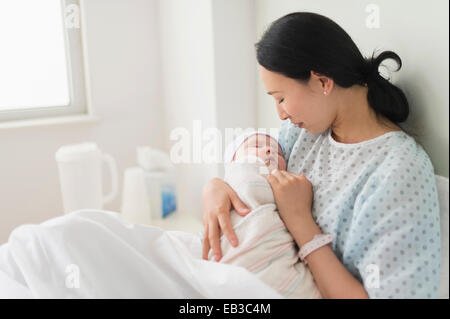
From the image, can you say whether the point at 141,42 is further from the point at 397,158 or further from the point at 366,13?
the point at 397,158

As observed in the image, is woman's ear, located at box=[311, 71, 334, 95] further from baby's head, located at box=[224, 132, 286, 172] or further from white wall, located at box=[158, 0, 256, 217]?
white wall, located at box=[158, 0, 256, 217]

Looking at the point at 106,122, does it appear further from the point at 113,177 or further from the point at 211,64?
the point at 211,64

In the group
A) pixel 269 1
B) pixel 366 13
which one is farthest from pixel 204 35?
pixel 366 13

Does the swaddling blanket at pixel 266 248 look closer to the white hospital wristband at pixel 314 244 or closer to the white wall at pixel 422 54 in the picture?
the white hospital wristband at pixel 314 244

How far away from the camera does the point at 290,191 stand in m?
0.89

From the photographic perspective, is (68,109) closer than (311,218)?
No

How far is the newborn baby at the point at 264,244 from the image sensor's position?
0.81 meters

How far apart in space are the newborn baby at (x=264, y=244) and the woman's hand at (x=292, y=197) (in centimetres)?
1

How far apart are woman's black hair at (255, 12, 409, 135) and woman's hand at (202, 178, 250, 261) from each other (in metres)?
0.25

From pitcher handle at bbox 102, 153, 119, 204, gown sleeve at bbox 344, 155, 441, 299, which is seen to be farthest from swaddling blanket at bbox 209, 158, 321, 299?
pitcher handle at bbox 102, 153, 119, 204

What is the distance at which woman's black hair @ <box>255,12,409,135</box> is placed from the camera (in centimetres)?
84

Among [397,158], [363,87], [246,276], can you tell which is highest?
[363,87]

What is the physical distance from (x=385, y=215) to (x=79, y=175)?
1082 mm

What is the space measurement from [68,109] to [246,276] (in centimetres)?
125
